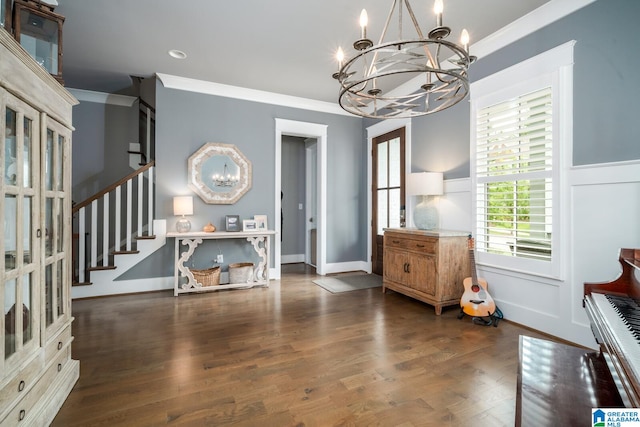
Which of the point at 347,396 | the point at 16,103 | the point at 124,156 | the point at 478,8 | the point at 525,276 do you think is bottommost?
the point at 347,396

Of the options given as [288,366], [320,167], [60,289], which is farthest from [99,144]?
[288,366]

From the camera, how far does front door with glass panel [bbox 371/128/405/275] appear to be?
4.54 meters

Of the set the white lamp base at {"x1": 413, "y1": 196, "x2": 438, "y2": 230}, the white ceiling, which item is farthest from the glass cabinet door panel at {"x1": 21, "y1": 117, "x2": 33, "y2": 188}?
the white lamp base at {"x1": 413, "y1": 196, "x2": 438, "y2": 230}

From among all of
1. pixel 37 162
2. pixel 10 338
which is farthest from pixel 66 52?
pixel 10 338

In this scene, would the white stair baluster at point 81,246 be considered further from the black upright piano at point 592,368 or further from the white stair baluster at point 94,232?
the black upright piano at point 592,368

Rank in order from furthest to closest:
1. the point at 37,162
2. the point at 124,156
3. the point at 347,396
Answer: the point at 124,156, the point at 347,396, the point at 37,162

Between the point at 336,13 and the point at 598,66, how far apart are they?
214 cm

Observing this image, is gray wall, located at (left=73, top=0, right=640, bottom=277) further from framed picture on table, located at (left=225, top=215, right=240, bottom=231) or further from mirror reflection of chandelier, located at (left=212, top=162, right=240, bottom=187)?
mirror reflection of chandelier, located at (left=212, top=162, right=240, bottom=187)

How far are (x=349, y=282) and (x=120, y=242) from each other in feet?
10.7

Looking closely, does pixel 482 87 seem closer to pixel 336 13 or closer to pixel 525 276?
pixel 336 13

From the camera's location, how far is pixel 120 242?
4.15 m

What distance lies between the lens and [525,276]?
2.86 metres

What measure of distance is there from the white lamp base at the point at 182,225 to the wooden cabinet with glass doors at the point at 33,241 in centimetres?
210
